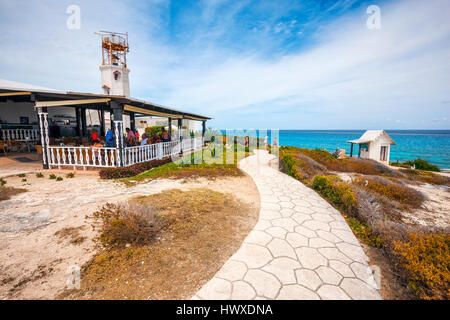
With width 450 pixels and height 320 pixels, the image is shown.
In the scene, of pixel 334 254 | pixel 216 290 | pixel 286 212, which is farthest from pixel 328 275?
pixel 286 212

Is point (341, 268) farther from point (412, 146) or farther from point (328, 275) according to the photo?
point (412, 146)

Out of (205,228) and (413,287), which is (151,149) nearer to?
(205,228)

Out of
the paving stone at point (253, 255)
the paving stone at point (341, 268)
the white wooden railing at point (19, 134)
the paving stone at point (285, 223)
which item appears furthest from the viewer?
the white wooden railing at point (19, 134)

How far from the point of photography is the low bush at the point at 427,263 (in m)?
2.27

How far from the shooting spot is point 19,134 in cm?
1270

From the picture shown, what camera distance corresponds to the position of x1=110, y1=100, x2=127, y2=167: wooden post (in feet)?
26.1

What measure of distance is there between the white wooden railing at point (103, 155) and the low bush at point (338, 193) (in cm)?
791

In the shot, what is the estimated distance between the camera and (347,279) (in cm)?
258

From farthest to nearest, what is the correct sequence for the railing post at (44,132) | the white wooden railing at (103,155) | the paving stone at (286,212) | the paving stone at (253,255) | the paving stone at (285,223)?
the white wooden railing at (103,155) → the railing post at (44,132) → the paving stone at (286,212) → the paving stone at (285,223) → the paving stone at (253,255)

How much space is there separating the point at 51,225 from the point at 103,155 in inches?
240

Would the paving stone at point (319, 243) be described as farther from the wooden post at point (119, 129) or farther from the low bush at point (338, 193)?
the wooden post at point (119, 129)

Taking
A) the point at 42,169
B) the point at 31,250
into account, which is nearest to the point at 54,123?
the point at 42,169

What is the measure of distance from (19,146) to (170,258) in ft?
50.8

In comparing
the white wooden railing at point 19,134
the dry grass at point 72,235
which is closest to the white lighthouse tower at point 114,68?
the white wooden railing at point 19,134
